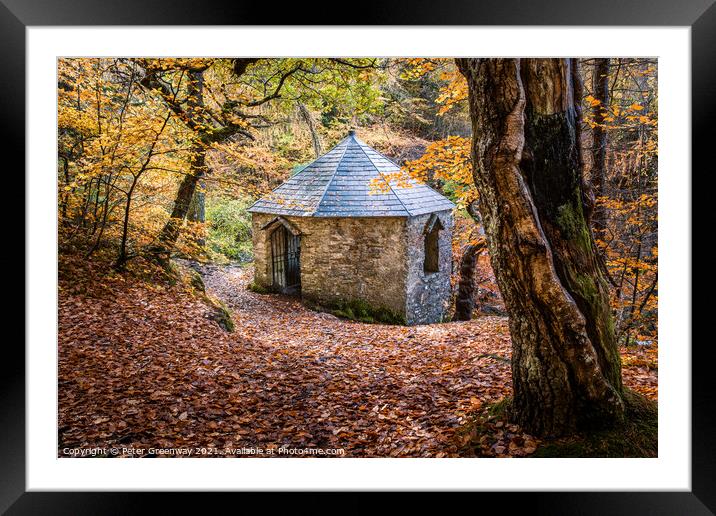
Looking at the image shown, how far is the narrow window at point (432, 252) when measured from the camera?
8.51m

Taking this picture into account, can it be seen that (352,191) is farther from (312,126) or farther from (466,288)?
(466,288)

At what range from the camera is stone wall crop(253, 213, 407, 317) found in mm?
7629

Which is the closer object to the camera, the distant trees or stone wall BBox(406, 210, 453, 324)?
the distant trees

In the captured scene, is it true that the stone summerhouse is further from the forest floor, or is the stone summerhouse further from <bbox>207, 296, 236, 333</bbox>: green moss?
the forest floor

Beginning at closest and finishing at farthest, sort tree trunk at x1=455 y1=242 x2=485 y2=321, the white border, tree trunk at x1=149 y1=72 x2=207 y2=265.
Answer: the white border → tree trunk at x1=149 y1=72 x2=207 y2=265 → tree trunk at x1=455 y1=242 x2=485 y2=321

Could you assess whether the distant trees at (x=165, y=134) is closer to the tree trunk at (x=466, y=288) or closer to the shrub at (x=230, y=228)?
the shrub at (x=230, y=228)

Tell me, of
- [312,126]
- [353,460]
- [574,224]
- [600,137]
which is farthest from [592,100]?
[353,460]

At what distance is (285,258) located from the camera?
27.6ft

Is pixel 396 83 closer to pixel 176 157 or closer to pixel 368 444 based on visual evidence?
pixel 176 157

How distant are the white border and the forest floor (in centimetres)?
13

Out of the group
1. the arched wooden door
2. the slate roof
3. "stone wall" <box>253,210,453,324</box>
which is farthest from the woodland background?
the arched wooden door
